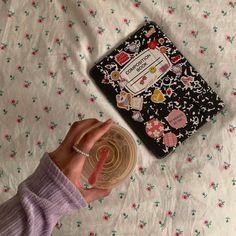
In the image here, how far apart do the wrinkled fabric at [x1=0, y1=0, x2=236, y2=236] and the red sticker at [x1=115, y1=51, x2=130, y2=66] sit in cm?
3

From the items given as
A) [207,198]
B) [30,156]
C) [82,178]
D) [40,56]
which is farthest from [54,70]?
[207,198]

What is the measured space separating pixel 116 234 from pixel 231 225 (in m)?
0.22

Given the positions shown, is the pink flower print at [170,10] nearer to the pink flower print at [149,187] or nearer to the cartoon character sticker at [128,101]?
the cartoon character sticker at [128,101]

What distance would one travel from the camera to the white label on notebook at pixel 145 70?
792 mm

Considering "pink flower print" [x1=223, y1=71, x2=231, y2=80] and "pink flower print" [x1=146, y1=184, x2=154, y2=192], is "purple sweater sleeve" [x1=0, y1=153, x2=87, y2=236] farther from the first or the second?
"pink flower print" [x1=223, y1=71, x2=231, y2=80]

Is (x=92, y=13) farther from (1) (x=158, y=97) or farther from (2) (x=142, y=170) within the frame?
(2) (x=142, y=170)

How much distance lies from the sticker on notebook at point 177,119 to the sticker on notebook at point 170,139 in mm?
18

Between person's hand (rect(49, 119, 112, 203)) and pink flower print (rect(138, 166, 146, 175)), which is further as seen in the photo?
pink flower print (rect(138, 166, 146, 175))

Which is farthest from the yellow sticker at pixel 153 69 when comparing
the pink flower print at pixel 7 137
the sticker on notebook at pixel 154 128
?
the pink flower print at pixel 7 137

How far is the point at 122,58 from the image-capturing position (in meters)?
0.81

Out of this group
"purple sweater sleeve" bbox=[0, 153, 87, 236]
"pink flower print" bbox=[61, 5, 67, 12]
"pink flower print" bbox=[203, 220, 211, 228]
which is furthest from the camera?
"pink flower print" bbox=[61, 5, 67, 12]

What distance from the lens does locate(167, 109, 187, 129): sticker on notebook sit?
2.52 feet

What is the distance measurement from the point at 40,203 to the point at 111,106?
0.32 meters

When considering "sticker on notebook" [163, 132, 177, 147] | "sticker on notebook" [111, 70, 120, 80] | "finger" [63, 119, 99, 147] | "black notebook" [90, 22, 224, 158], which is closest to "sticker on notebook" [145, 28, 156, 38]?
"black notebook" [90, 22, 224, 158]
